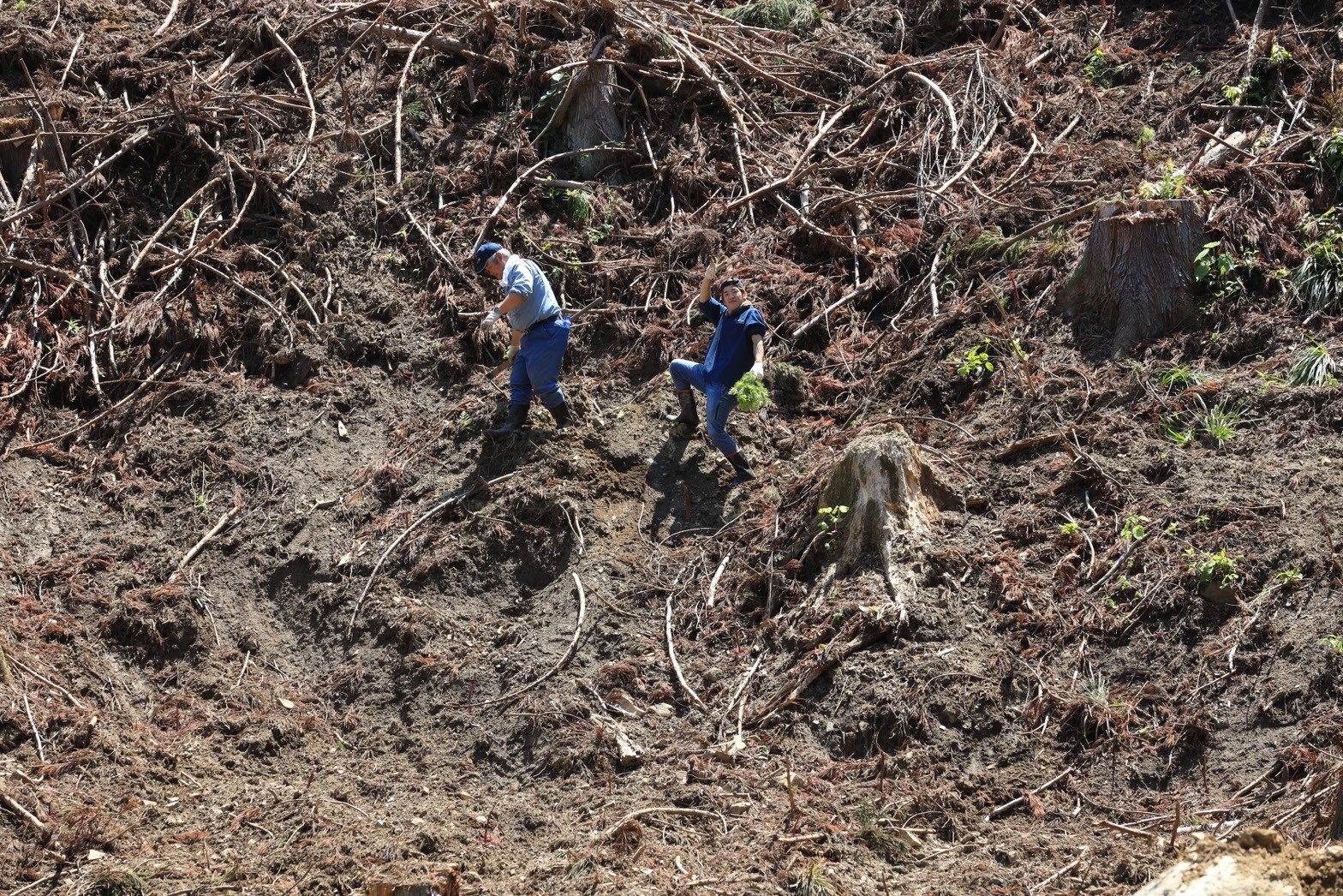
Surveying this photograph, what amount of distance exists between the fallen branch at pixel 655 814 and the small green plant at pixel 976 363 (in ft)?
12.3

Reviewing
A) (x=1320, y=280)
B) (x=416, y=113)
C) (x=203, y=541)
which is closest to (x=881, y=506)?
(x=1320, y=280)

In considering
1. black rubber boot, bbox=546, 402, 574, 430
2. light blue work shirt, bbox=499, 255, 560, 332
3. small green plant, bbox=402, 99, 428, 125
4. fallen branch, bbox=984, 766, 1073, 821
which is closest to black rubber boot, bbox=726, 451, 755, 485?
black rubber boot, bbox=546, 402, 574, 430

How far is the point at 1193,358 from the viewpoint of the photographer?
316 inches

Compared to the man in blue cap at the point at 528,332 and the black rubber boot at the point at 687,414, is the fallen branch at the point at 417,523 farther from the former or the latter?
the black rubber boot at the point at 687,414

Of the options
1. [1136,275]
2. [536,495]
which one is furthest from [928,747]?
[1136,275]

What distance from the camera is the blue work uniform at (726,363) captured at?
8180 millimetres

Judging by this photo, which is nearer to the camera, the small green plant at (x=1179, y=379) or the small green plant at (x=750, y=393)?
the small green plant at (x=1179, y=379)

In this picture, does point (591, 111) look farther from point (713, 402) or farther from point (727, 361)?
point (713, 402)

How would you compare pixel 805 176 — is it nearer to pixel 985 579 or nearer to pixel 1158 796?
pixel 985 579

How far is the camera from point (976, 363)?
27.9 feet

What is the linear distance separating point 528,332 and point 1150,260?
4.14 m

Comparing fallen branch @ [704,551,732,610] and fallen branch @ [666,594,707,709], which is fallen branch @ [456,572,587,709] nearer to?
fallen branch @ [666,594,707,709]

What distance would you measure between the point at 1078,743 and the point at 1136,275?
11.5ft

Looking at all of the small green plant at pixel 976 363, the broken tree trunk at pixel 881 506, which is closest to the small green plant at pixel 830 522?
the broken tree trunk at pixel 881 506
